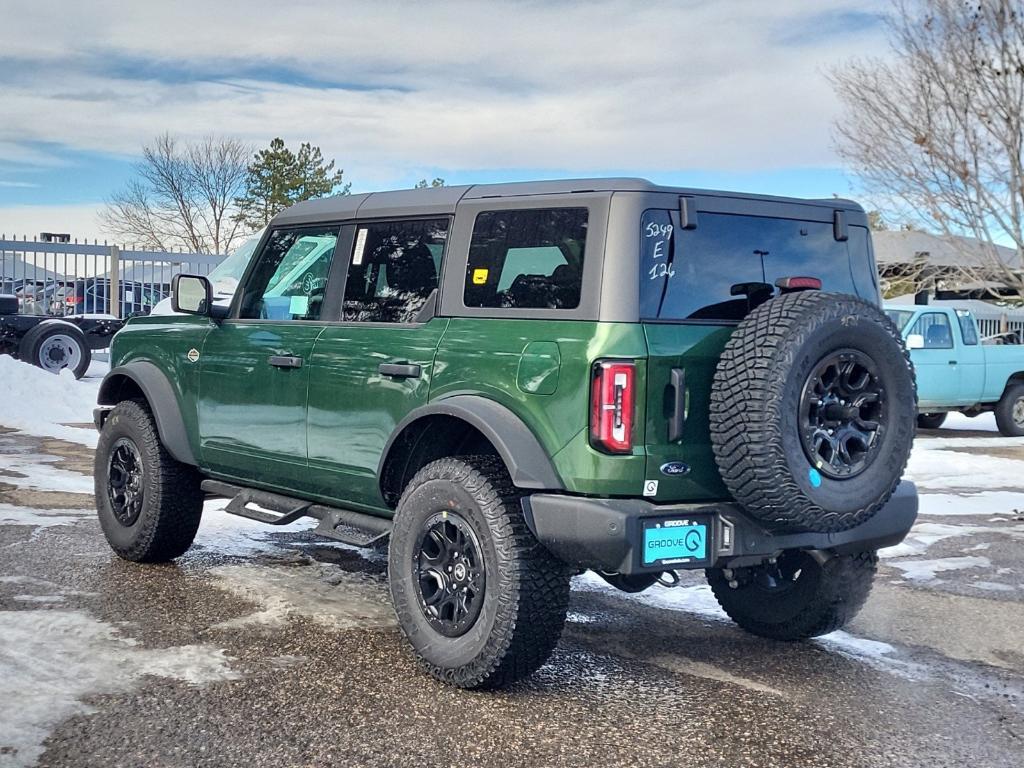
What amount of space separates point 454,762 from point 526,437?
1.20 m

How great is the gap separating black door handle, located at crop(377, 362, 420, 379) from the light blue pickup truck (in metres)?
11.6

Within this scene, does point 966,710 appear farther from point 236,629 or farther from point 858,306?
point 236,629

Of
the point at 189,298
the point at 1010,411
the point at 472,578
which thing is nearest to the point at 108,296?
the point at 1010,411

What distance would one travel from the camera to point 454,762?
3836 mm

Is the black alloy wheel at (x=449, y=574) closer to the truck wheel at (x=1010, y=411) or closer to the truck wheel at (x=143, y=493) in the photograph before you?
the truck wheel at (x=143, y=493)

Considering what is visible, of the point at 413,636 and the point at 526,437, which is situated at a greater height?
the point at 526,437

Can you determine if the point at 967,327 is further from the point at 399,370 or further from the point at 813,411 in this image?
the point at 399,370

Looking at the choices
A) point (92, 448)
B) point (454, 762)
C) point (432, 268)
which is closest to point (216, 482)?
point (432, 268)

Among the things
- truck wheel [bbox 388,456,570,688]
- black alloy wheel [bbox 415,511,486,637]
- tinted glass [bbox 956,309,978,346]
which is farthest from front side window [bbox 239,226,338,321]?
tinted glass [bbox 956,309,978,346]

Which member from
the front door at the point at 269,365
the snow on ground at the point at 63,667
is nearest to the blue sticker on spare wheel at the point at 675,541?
the snow on ground at the point at 63,667

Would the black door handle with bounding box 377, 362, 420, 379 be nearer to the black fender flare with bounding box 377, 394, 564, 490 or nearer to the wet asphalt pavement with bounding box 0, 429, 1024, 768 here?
the black fender flare with bounding box 377, 394, 564, 490

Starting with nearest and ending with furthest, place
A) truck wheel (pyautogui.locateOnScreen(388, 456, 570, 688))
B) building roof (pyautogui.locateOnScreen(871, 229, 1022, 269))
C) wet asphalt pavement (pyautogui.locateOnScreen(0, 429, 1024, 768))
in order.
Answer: wet asphalt pavement (pyautogui.locateOnScreen(0, 429, 1024, 768)), truck wheel (pyautogui.locateOnScreen(388, 456, 570, 688)), building roof (pyautogui.locateOnScreen(871, 229, 1022, 269))

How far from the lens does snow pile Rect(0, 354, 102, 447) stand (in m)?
13.0

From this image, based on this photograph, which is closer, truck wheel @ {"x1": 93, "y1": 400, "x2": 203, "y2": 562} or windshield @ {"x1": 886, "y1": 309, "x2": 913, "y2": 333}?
truck wheel @ {"x1": 93, "y1": 400, "x2": 203, "y2": 562}
